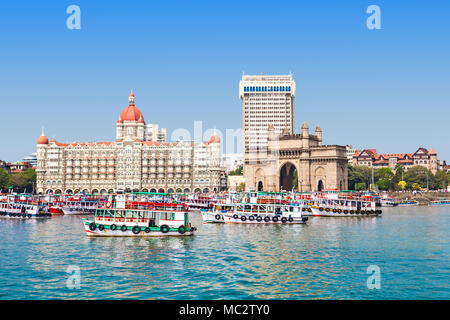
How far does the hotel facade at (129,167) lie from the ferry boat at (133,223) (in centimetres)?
11559

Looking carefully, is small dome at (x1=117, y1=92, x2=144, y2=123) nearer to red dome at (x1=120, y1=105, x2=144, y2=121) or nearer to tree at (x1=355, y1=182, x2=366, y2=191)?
red dome at (x1=120, y1=105, x2=144, y2=121)

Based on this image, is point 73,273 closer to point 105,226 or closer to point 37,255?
point 37,255

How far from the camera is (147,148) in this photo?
6555 inches

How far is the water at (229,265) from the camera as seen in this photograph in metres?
26.8

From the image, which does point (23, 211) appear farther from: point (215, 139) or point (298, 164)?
point (215, 139)

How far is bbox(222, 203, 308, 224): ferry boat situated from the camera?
6556 centimetres

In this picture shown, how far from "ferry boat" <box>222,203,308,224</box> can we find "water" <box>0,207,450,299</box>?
37.3 feet

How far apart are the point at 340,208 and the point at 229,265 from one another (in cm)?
5508

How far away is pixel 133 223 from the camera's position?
48.7 meters

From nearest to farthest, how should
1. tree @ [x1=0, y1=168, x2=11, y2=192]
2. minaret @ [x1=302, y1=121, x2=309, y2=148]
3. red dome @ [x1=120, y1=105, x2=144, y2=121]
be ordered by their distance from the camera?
1. minaret @ [x1=302, y1=121, x2=309, y2=148]
2. tree @ [x1=0, y1=168, x2=11, y2=192]
3. red dome @ [x1=120, y1=105, x2=144, y2=121]

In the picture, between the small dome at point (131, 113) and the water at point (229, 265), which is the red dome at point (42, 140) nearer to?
the small dome at point (131, 113)

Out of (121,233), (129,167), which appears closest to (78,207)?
(121,233)

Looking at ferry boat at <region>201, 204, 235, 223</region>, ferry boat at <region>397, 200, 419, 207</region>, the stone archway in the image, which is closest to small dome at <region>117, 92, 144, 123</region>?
the stone archway

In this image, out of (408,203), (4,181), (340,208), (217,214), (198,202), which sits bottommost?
(408,203)
